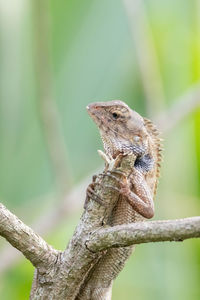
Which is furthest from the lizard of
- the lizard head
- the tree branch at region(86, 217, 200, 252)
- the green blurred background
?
the green blurred background

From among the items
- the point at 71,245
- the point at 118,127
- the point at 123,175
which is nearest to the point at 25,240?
the point at 71,245

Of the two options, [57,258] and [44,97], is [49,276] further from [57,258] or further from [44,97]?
[44,97]

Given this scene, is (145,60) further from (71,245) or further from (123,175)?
(71,245)

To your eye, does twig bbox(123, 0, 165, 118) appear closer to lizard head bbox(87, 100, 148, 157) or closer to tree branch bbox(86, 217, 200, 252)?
lizard head bbox(87, 100, 148, 157)

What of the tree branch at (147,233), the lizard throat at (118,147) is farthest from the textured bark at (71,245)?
the lizard throat at (118,147)

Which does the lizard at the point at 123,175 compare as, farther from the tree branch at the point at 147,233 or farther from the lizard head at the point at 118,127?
the tree branch at the point at 147,233

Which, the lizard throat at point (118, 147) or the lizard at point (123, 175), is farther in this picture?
the lizard throat at point (118, 147)
